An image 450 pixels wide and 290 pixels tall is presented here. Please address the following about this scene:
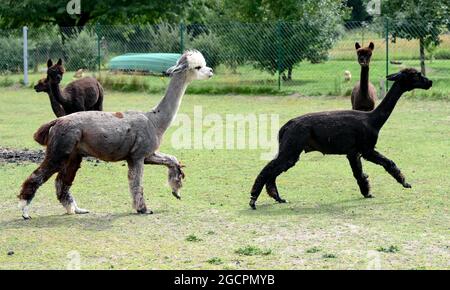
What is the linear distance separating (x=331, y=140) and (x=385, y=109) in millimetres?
840

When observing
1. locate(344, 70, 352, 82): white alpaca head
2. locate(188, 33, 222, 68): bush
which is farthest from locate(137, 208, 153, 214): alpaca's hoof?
locate(188, 33, 222, 68): bush

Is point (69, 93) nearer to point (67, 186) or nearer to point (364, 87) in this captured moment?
point (364, 87)

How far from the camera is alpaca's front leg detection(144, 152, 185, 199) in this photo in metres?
9.81

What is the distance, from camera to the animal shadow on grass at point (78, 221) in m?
9.04

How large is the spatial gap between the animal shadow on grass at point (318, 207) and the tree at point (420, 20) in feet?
50.1

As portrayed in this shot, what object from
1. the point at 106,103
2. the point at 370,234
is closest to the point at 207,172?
the point at 370,234

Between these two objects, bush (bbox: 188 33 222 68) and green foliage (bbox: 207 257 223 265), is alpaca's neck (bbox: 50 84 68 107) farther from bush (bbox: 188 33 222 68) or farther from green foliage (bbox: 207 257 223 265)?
bush (bbox: 188 33 222 68)

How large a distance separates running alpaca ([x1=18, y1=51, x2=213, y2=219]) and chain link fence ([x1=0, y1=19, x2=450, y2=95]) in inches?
536

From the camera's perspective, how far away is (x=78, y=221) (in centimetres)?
930

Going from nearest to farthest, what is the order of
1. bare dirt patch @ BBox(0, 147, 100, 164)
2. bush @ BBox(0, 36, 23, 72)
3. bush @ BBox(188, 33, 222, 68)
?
bare dirt patch @ BBox(0, 147, 100, 164) → bush @ BBox(188, 33, 222, 68) → bush @ BBox(0, 36, 23, 72)

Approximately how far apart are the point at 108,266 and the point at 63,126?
234 cm

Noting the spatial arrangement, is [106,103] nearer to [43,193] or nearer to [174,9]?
[43,193]
